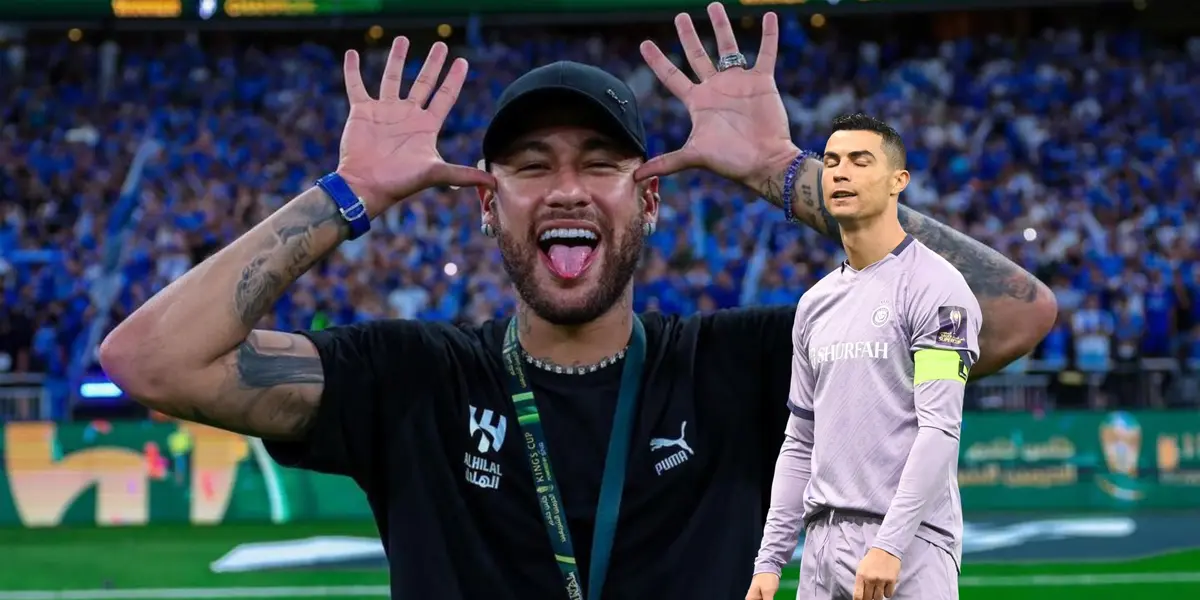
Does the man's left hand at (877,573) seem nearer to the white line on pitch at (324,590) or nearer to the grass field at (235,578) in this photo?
the grass field at (235,578)

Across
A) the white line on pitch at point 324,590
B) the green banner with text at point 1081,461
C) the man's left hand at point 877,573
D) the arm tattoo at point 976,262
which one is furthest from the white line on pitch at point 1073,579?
the man's left hand at point 877,573

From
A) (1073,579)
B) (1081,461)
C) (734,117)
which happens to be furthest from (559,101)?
(1081,461)

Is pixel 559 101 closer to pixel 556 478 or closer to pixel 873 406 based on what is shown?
pixel 556 478

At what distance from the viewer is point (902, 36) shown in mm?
24953

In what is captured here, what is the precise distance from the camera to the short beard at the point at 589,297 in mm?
3104

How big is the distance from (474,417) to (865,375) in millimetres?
833

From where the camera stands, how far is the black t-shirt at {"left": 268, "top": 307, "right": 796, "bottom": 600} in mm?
2996

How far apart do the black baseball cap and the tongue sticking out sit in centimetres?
25

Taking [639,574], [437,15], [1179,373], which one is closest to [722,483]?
[639,574]

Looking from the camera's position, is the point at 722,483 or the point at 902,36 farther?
the point at 902,36

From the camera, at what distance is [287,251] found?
10.4ft

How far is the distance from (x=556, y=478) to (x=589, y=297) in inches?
15.5

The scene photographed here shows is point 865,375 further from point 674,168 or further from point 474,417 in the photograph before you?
point 474,417

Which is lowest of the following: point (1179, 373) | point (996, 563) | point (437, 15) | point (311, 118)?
point (996, 563)
